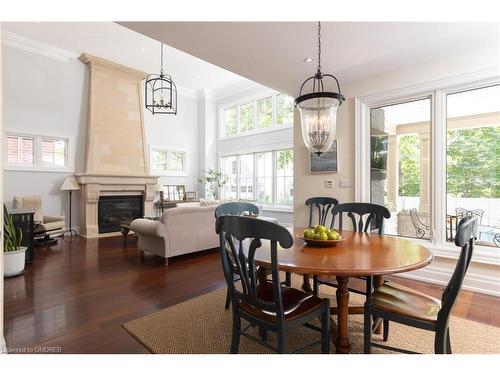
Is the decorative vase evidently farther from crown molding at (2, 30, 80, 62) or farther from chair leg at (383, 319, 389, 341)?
crown molding at (2, 30, 80, 62)

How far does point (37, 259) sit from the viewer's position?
163 inches

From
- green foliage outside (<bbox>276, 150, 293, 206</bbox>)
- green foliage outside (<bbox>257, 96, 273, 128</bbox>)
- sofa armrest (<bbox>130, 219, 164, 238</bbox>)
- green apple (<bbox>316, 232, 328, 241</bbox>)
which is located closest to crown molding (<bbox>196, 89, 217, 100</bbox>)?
green foliage outside (<bbox>257, 96, 273, 128</bbox>)

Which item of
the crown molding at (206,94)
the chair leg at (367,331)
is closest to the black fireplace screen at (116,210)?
the crown molding at (206,94)

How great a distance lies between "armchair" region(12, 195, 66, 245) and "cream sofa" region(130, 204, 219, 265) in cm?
209

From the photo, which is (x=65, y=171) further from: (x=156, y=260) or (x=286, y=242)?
(x=286, y=242)

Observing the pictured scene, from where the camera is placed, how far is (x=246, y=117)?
8258 mm

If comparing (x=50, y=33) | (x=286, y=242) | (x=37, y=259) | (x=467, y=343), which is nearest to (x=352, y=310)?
(x=467, y=343)

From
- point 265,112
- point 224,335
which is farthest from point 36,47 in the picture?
point 224,335

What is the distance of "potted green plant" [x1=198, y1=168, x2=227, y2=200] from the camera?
8.49m

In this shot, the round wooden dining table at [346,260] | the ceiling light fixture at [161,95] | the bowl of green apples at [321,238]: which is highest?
the ceiling light fixture at [161,95]

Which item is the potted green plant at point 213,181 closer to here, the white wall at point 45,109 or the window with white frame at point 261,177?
the window with white frame at point 261,177

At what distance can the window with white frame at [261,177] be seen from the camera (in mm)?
7293

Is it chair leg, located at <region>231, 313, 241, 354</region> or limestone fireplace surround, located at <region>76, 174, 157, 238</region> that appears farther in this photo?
limestone fireplace surround, located at <region>76, 174, 157, 238</region>

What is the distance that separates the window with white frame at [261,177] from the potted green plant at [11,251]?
5.41 m
